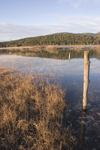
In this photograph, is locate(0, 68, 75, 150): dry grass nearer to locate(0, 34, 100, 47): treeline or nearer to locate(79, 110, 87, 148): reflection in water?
locate(79, 110, 87, 148): reflection in water

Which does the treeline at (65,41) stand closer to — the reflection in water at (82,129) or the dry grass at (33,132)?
the reflection in water at (82,129)

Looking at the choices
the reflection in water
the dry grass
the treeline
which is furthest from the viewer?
the treeline

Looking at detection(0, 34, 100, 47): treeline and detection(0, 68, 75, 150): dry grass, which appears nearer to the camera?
detection(0, 68, 75, 150): dry grass

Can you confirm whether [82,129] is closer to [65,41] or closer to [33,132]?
[33,132]

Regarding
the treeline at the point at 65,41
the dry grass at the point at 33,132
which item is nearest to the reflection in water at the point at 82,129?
the dry grass at the point at 33,132

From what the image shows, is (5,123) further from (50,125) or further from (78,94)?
(78,94)

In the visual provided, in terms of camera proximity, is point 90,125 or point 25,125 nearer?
point 25,125

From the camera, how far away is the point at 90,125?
502cm

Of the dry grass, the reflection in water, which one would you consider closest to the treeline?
the reflection in water

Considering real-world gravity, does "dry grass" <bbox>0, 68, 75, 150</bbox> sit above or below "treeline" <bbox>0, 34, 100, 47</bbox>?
below

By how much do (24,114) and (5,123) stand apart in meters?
1.08

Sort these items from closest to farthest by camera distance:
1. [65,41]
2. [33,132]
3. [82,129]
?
[33,132]
[82,129]
[65,41]

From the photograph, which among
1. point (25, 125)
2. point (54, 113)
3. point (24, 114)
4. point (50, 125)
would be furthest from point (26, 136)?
point (54, 113)

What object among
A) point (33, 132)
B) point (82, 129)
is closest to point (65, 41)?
point (82, 129)
